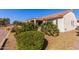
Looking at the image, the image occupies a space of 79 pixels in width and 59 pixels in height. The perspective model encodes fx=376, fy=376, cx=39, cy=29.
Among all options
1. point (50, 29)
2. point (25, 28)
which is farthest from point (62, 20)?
point (25, 28)

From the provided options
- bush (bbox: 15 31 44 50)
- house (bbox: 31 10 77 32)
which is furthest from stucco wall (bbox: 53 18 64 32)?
bush (bbox: 15 31 44 50)

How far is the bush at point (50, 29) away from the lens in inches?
212

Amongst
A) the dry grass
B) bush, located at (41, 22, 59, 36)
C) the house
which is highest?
the house

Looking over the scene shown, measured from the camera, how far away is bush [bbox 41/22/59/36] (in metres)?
5.39

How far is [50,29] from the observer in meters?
5.42

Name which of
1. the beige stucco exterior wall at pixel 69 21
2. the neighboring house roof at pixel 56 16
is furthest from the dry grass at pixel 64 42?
the neighboring house roof at pixel 56 16

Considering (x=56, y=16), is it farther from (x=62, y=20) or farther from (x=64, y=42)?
(x=64, y=42)

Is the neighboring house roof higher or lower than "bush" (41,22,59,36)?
higher

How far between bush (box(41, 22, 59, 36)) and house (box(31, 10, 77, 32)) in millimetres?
47

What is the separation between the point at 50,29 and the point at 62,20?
0.22 meters

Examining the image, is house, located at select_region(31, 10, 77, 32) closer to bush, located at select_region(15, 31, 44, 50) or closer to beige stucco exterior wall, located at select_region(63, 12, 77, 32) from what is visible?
beige stucco exterior wall, located at select_region(63, 12, 77, 32)

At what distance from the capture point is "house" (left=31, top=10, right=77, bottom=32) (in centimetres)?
538

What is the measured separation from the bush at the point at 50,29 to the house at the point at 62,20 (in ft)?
0.15
